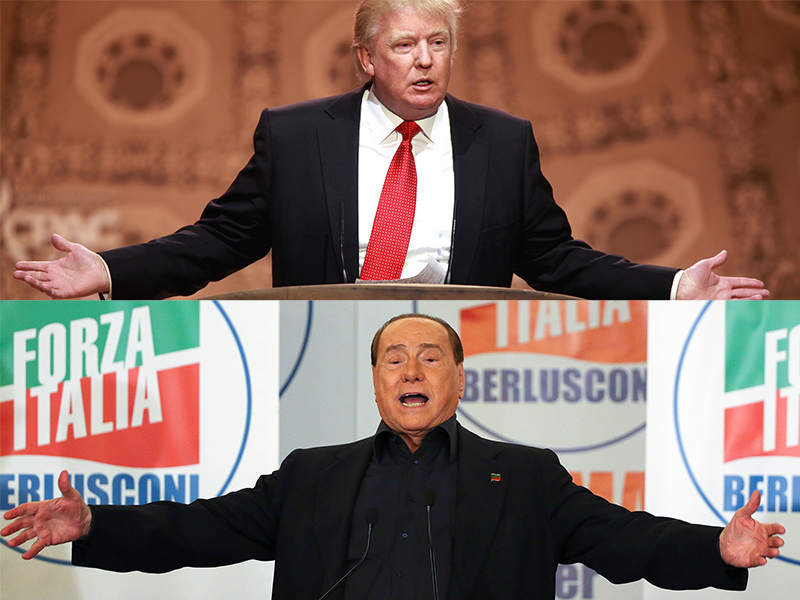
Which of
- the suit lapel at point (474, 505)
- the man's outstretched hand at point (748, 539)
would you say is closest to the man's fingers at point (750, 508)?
the man's outstretched hand at point (748, 539)

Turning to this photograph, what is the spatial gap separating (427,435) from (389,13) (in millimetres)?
965

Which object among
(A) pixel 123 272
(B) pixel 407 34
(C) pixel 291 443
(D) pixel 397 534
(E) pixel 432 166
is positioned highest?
(B) pixel 407 34

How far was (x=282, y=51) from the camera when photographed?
4.25m

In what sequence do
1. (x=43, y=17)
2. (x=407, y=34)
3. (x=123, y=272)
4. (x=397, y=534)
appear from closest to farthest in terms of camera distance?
(x=397, y=534), (x=123, y=272), (x=407, y=34), (x=43, y=17)

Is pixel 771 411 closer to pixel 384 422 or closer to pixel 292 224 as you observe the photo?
pixel 384 422

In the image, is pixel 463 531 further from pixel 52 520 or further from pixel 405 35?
pixel 405 35

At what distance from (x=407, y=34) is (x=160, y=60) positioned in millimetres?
2582

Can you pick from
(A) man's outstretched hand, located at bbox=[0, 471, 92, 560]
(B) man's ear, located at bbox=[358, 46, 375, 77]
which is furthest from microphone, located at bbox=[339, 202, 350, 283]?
(A) man's outstretched hand, located at bbox=[0, 471, 92, 560]

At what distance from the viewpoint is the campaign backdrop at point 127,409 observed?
155cm

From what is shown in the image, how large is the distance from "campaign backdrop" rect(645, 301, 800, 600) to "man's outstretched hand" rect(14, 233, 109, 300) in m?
1.00

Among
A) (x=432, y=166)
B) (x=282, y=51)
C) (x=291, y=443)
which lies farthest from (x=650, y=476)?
(x=282, y=51)

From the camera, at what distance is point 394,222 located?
6.54 ft

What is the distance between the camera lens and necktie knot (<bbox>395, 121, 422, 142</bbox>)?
2092mm

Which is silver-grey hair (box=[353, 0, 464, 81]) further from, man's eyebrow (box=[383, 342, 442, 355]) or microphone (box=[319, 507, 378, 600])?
microphone (box=[319, 507, 378, 600])
